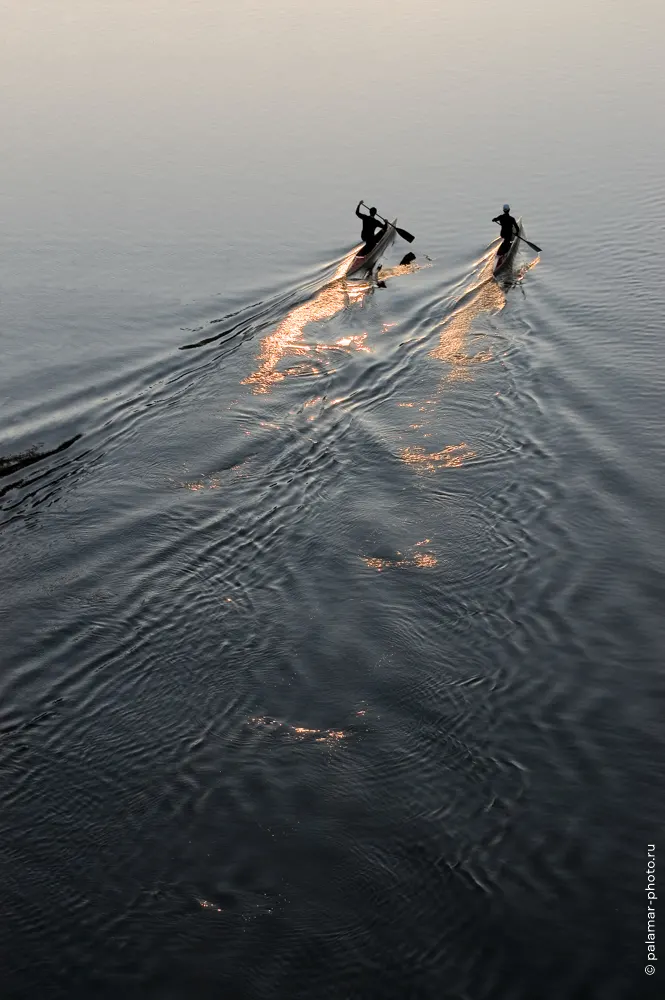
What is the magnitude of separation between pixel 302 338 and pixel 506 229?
10.1 metres

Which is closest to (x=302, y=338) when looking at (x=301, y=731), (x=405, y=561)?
(x=405, y=561)

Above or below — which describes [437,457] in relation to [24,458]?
below

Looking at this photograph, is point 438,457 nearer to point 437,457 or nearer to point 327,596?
point 437,457

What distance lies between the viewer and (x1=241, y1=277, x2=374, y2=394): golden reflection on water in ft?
93.9

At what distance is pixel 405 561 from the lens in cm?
2148

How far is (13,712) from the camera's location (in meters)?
17.7

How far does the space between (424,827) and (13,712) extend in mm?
7046

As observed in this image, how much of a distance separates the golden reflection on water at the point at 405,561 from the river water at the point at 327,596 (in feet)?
0.24

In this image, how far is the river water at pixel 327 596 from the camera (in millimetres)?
14461

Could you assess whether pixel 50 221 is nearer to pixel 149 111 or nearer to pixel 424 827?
pixel 149 111

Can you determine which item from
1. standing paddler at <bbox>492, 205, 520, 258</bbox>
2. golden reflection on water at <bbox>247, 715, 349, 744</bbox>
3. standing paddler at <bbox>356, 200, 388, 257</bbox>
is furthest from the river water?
standing paddler at <bbox>356, 200, 388, 257</bbox>

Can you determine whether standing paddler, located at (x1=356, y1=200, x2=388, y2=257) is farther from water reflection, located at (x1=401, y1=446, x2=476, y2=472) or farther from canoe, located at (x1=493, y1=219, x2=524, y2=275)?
water reflection, located at (x1=401, y1=446, x2=476, y2=472)

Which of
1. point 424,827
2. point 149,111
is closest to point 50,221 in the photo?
point 149,111

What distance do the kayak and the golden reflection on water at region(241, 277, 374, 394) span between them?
2.20ft
